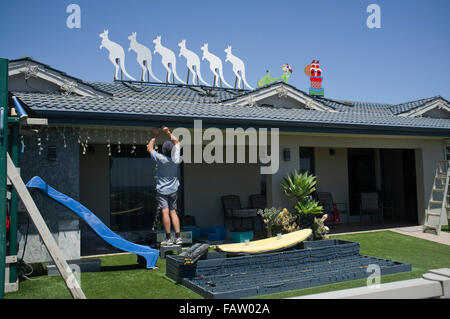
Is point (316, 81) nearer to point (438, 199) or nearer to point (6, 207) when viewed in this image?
point (438, 199)

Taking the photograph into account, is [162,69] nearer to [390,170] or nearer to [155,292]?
[390,170]

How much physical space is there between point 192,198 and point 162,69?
5.81m

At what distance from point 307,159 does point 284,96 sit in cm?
229

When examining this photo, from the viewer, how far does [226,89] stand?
52.3 feet

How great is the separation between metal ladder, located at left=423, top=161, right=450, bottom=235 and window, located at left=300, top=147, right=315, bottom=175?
3666 mm

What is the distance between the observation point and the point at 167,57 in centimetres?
1477

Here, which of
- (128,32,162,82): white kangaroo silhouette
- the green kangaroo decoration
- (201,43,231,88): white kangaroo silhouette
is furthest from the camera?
the green kangaroo decoration

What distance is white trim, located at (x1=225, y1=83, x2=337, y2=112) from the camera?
12.0 m

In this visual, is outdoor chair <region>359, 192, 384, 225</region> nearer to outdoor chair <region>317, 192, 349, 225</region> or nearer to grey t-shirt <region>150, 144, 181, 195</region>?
outdoor chair <region>317, 192, 349, 225</region>

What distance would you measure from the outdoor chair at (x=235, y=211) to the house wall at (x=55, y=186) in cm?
513

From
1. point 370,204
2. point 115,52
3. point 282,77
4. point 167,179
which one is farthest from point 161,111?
point 282,77

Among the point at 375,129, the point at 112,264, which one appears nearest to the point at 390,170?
the point at 375,129

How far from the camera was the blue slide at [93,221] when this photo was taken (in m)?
6.09

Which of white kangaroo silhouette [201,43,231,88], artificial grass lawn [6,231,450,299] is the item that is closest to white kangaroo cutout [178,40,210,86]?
white kangaroo silhouette [201,43,231,88]
